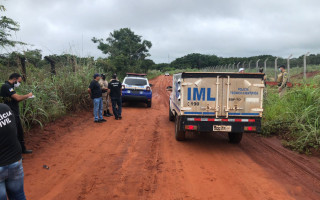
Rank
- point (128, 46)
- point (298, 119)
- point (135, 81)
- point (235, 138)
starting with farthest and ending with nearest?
point (128, 46) → point (135, 81) → point (298, 119) → point (235, 138)

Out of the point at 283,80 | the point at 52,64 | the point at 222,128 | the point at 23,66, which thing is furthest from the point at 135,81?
the point at 222,128

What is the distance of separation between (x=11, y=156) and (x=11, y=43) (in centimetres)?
1118

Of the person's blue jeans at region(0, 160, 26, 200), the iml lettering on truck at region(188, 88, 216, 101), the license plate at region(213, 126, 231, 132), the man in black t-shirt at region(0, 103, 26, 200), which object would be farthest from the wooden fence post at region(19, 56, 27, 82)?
the license plate at region(213, 126, 231, 132)

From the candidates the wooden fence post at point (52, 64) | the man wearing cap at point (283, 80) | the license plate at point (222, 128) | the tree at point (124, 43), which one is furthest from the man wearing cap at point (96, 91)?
the tree at point (124, 43)

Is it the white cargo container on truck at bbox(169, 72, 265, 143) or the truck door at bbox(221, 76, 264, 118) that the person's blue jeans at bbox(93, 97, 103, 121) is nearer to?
the white cargo container on truck at bbox(169, 72, 265, 143)

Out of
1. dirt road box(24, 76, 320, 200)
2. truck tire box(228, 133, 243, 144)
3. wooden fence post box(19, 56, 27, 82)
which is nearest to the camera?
dirt road box(24, 76, 320, 200)

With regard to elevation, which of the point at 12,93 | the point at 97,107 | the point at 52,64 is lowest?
the point at 97,107

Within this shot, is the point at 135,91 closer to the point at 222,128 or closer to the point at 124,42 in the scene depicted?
the point at 222,128

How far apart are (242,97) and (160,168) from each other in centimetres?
264

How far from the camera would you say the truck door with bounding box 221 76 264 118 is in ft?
18.6

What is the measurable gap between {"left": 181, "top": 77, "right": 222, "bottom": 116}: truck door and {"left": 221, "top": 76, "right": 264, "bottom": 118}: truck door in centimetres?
17

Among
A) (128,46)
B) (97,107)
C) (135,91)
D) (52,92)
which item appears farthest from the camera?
(128,46)

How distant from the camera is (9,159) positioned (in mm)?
2539

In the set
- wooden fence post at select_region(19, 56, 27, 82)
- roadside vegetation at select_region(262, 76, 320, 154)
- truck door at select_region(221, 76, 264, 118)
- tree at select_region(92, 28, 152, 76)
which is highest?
tree at select_region(92, 28, 152, 76)
